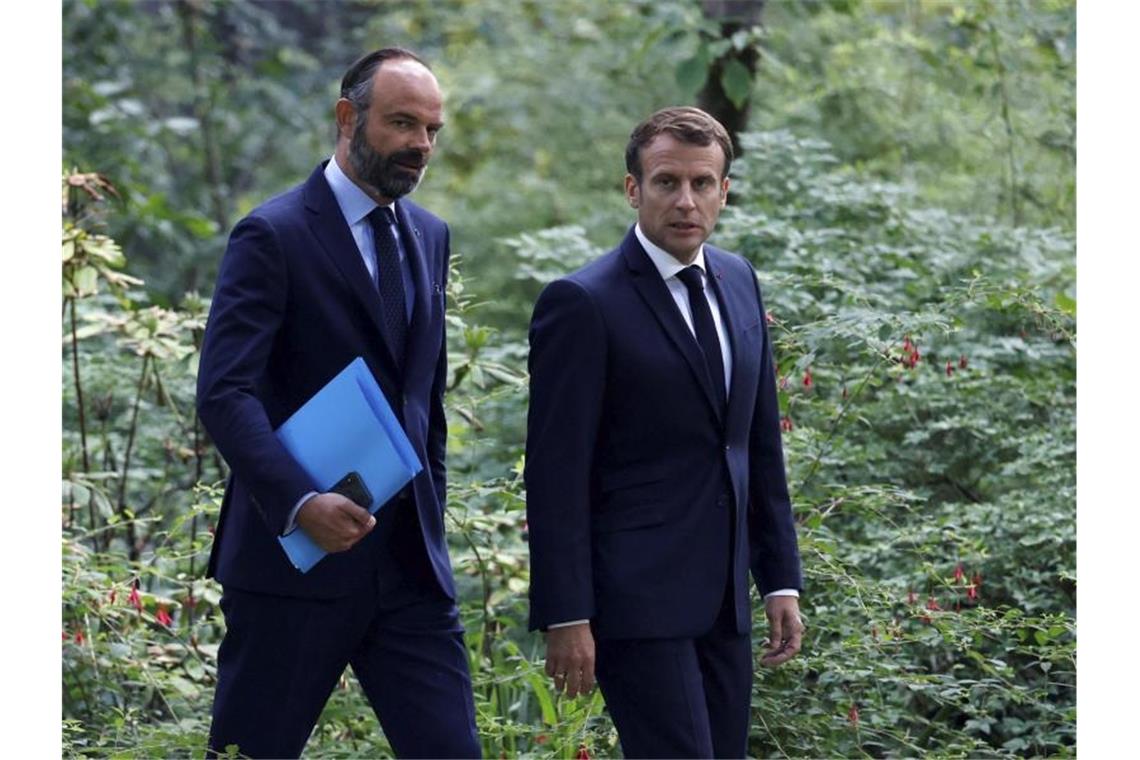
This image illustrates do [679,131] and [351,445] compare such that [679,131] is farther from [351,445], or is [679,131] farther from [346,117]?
[351,445]

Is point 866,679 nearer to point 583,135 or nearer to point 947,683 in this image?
point 947,683

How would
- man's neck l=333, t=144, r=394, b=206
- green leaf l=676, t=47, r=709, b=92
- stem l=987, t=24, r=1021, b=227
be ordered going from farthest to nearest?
stem l=987, t=24, r=1021, b=227, green leaf l=676, t=47, r=709, b=92, man's neck l=333, t=144, r=394, b=206

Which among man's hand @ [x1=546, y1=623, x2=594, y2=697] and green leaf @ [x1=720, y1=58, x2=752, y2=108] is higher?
green leaf @ [x1=720, y1=58, x2=752, y2=108]

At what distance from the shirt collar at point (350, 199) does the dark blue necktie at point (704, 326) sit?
711 millimetres

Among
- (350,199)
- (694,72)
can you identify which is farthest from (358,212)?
(694,72)

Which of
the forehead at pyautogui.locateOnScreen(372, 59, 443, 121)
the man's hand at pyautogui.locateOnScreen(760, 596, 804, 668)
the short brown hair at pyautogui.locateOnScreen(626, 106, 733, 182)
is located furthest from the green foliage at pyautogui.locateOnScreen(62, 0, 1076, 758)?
the forehead at pyautogui.locateOnScreen(372, 59, 443, 121)

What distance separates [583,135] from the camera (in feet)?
41.1

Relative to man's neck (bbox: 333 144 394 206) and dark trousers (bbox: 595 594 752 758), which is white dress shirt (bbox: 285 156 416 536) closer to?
man's neck (bbox: 333 144 394 206)

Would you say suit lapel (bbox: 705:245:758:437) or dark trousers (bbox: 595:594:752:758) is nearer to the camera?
dark trousers (bbox: 595:594:752:758)

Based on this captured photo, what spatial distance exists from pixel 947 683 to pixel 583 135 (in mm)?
7742

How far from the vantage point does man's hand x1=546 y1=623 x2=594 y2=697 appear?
3.97m

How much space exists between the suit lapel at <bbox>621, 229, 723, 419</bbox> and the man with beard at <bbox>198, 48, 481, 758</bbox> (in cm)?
48

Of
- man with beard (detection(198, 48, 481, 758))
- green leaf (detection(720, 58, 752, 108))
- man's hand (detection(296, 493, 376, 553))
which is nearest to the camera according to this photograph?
man's hand (detection(296, 493, 376, 553))
